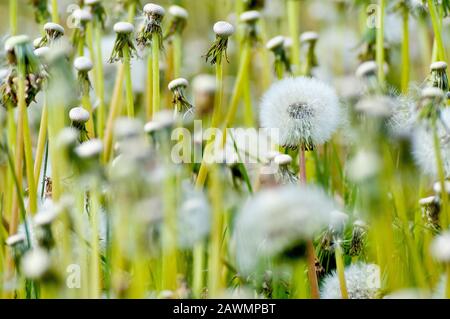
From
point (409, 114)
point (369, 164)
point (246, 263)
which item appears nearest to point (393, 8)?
point (409, 114)

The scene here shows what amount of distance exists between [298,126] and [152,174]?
0.34 m

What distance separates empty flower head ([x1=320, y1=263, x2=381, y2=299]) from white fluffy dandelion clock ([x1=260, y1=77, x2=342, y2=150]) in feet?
0.61

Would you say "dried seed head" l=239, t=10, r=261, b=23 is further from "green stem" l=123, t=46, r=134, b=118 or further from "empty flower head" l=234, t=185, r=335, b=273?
"empty flower head" l=234, t=185, r=335, b=273

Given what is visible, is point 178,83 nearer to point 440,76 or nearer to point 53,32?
point 53,32

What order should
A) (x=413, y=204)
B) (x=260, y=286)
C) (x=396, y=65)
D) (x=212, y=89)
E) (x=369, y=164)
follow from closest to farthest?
(x=369, y=164), (x=212, y=89), (x=260, y=286), (x=413, y=204), (x=396, y=65)

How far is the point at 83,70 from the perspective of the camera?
109 cm

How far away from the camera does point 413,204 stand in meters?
1.33

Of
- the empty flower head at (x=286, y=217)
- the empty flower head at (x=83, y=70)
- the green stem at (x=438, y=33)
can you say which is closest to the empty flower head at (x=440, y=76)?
the green stem at (x=438, y=33)

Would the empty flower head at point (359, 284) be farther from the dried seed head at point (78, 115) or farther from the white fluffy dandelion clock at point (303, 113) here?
the dried seed head at point (78, 115)

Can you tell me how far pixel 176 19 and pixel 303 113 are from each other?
0.38 metres

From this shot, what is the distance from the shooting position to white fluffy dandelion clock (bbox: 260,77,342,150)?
1056 mm

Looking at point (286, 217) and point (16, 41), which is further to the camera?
point (16, 41)

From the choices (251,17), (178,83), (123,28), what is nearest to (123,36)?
(123,28)
